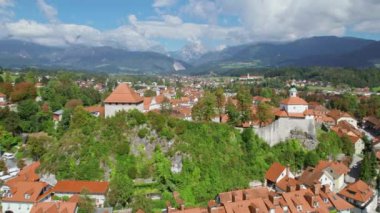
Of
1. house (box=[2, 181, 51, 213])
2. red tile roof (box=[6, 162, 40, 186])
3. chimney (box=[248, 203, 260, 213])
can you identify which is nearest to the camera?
chimney (box=[248, 203, 260, 213])

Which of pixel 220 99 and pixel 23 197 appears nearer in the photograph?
pixel 23 197

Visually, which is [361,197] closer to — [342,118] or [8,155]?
[342,118]

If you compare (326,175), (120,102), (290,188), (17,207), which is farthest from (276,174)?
→ (17,207)

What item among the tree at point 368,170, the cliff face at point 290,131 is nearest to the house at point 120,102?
the cliff face at point 290,131

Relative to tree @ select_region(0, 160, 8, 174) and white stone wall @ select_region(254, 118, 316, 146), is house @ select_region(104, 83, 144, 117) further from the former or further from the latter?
white stone wall @ select_region(254, 118, 316, 146)

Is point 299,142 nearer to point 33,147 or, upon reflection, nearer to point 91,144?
point 91,144

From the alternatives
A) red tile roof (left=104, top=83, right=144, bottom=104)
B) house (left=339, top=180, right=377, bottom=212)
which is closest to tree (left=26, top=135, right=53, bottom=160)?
red tile roof (left=104, top=83, right=144, bottom=104)

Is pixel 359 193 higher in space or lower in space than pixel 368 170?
lower

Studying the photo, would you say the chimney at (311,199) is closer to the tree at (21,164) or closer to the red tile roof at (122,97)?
the red tile roof at (122,97)

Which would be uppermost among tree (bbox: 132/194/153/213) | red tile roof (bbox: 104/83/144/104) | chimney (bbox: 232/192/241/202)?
red tile roof (bbox: 104/83/144/104)
